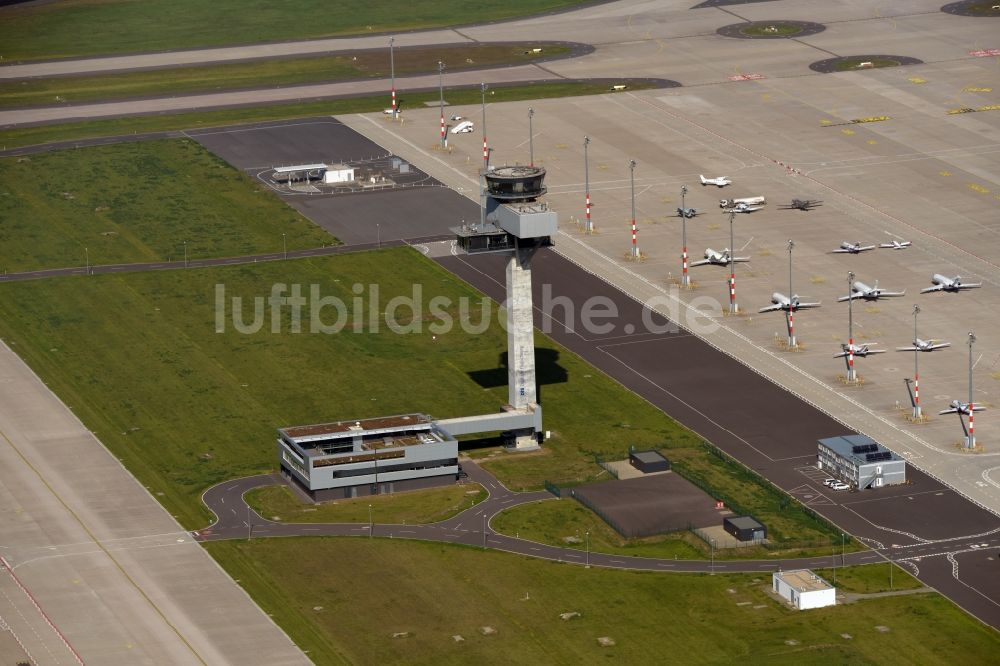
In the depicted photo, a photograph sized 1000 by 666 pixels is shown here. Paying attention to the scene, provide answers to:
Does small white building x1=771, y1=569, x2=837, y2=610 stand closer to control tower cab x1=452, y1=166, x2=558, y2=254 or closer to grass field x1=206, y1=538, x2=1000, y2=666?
grass field x1=206, y1=538, x2=1000, y2=666

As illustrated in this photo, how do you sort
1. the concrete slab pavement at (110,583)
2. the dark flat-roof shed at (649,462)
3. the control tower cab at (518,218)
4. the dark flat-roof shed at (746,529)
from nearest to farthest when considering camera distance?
the concrete slab pavement at (110,583) → the dark flat-roof shed at (746,529) → the dark flat-roof shed at (649,462) → the control tower cab at (518,218)

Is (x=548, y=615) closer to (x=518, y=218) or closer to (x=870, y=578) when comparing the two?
(x=870, y=578)

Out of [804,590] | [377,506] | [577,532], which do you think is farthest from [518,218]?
[804,590]

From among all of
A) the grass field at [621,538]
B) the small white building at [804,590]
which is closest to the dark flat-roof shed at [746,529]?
the grass field at [621,538]

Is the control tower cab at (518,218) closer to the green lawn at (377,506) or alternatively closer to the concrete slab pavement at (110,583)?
the green lawn at (377,506)

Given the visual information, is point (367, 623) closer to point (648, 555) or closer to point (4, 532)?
point (648, 555)

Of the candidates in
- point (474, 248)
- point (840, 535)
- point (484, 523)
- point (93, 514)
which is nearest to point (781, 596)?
point (840, 535)
